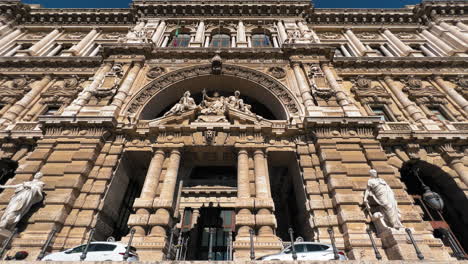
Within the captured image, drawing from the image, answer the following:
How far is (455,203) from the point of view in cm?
1262

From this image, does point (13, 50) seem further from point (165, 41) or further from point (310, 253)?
point (310, 253)

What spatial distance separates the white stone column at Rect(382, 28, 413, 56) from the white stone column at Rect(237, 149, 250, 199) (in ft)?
62.5

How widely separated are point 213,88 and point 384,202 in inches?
522

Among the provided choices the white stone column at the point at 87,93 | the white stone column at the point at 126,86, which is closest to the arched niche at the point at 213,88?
the white stone column at the point at 126,86

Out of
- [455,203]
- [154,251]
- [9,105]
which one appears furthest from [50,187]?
[455,203]

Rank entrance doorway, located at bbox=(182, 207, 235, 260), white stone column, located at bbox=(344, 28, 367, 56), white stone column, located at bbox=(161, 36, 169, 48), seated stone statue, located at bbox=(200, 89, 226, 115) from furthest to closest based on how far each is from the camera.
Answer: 1. white stone column, located at bbox=(344, 28, 367, 56)
2. white stone column, located at bbox=(161, 36, 169, 48)
3. seated stone statue, located at bbox=(200, 89, 226, 115)
4. entrance doorway, located at bbox=(182, 207, 235, 260)

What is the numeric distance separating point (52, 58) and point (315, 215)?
Answer: 2236cm

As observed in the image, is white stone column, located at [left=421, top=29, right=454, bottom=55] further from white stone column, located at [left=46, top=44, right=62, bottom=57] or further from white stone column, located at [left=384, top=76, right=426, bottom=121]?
white stone column, located at [left=46, top=44, right=62, bottom=57]

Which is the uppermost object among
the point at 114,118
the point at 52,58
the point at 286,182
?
the point at 52,58

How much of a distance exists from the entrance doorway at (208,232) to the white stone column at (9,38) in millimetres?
24357

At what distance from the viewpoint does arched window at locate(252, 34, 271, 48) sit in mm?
22087

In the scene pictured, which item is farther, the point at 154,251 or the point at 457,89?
the point at 457,89

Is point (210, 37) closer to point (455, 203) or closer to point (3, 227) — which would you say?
point (3, 227)

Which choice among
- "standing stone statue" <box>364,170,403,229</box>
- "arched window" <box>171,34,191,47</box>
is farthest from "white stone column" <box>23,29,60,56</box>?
"standing stone statue" <box>364,170,403,229</box>
